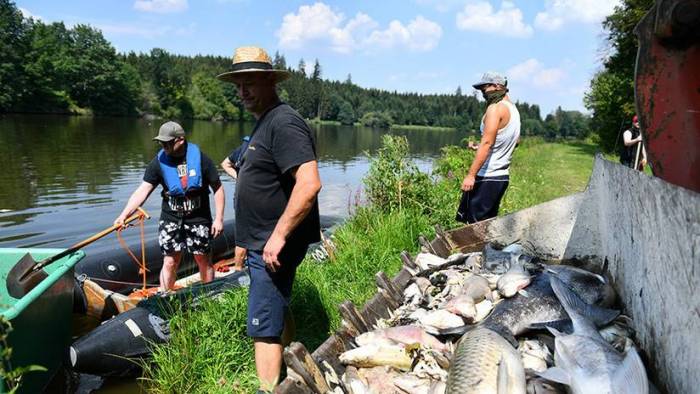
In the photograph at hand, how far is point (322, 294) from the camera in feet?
16.1

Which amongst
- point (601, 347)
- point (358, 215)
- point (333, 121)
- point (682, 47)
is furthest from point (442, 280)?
point (333, 121)

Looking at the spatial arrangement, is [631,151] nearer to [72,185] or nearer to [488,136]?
[488,136]

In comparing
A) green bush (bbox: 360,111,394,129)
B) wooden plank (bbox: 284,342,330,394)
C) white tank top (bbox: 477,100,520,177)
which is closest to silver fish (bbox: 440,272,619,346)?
wooden plank (bbox: 284,342,330,394)

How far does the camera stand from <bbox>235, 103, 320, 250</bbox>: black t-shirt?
2.95m

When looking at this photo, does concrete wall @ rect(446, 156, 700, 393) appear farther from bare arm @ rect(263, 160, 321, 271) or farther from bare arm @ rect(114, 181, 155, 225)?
bare arm @ rect(114, 181, 155, 225)

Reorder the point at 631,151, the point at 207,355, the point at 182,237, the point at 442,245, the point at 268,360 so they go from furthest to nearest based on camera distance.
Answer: the point at 631,151
the point at 182,237
the point at 442,245
the point at 207,355
the point at 268,360

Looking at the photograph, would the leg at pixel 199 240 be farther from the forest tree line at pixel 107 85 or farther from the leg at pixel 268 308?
the forest tree line at pixel 107 85

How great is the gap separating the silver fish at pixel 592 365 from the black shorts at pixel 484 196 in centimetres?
293

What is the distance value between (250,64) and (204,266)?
12.0 ft

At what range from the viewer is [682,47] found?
2.18 m

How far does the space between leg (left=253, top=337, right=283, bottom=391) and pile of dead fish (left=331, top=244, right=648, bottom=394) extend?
65 cm

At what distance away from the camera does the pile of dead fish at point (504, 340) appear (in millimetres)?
2180

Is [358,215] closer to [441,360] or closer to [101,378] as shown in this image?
[101,378]

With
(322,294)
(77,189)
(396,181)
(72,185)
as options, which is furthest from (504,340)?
(72,185)
